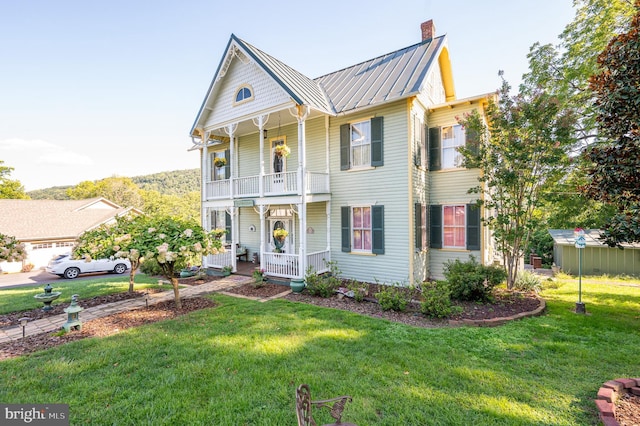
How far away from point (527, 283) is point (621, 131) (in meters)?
6.58

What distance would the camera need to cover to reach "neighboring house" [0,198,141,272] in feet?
77.8

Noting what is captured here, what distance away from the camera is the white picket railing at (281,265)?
10430 millimetres

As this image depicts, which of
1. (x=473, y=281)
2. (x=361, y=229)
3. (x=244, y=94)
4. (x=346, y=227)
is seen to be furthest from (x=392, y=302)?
(x=244, y=94)

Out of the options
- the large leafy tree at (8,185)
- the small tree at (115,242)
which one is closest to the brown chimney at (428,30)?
the small tree at (115,242)

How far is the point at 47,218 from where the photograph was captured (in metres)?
26.6

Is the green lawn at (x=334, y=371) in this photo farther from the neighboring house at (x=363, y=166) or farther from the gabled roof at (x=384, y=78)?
the gabled roof at (x=384, y=78)

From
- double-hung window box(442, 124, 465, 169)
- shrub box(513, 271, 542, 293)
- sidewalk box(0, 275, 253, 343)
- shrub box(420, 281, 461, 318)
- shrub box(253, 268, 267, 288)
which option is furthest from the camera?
double-hung window box(442, 124, 465, 169)

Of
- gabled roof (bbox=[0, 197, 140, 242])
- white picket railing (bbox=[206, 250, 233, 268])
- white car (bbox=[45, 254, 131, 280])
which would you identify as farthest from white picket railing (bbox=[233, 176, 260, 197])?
gabled roof (bbox=[0, 197, 140, 242])

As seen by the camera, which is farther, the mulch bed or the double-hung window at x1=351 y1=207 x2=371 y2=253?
the double-hung window at x1=351 y1=207 x2=371 y2=253

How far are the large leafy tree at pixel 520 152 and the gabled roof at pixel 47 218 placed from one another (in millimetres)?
27262

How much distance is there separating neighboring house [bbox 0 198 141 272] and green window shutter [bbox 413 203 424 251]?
25270mm

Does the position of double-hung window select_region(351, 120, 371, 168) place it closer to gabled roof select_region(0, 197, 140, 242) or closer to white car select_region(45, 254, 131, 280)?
white car select_region(45, 254, 131, 280)

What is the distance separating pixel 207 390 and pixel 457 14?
13.8 metres

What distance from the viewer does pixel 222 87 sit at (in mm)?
12523
